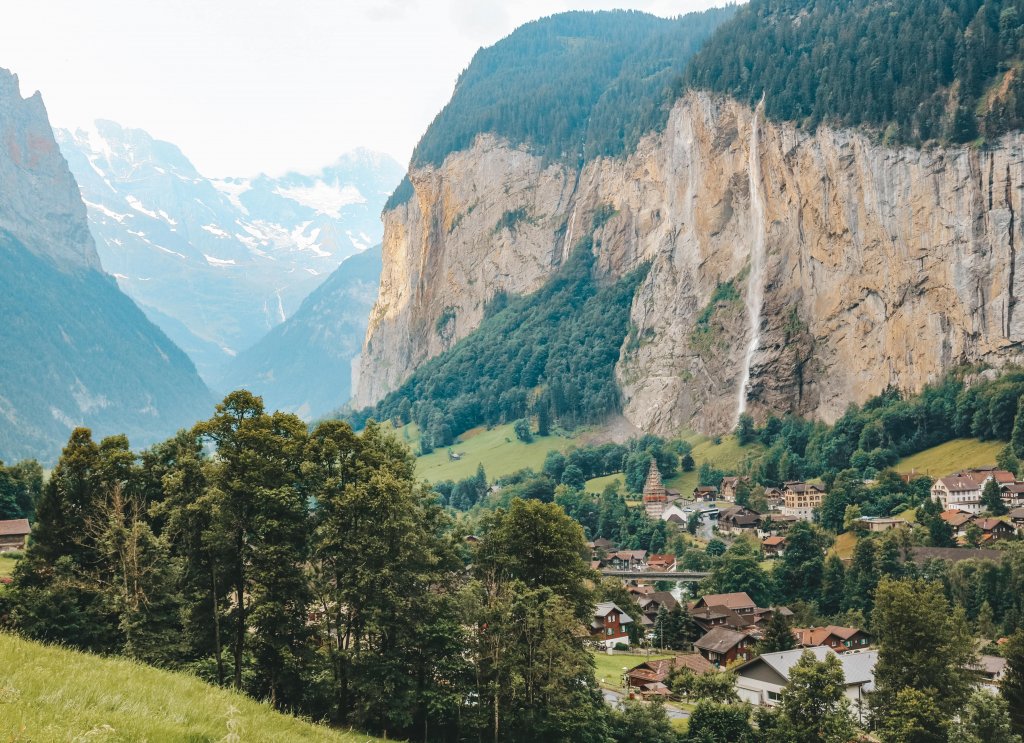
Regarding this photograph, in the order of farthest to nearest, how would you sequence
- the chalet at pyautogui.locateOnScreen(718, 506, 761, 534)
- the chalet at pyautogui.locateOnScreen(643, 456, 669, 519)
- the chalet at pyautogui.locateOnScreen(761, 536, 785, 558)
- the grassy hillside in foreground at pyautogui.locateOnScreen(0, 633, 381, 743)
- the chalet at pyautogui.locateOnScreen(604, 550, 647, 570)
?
the chalet at pyautogui.locateOnScreen(643, 456, 669, 519) < the chalet at pyautogui.locateOnScreen(718, 506, 761, 534) < the chalet at pyautogui.locateOnScreen(604, 550, 647, 570) < the chalet at pyautogui.locateOnScreen(761, 536, 785, 558) < the grassy hillside in foreground at pyautogui.locateOnScreen(0, 633, 381, 743)

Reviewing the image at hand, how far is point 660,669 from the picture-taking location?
197ft

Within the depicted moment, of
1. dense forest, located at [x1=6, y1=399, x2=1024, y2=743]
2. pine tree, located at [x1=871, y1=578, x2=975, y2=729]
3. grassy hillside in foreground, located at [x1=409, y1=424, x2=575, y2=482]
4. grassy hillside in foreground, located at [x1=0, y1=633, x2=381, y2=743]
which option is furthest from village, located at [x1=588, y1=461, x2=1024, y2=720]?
grassy hillside in foreground, located at [x1=409, y1=424, x2=575, y2=482]

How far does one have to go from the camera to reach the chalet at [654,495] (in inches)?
4806

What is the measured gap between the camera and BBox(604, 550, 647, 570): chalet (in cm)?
10269

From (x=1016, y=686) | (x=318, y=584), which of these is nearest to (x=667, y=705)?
(x=1016, y=686)

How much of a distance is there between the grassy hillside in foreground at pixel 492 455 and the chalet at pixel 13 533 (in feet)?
309

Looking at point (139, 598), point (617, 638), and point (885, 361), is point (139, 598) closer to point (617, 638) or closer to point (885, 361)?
point (617, 638)

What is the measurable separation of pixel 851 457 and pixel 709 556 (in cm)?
3059

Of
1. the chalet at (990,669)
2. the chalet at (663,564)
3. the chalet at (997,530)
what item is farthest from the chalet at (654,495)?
the chalet at (990,669)

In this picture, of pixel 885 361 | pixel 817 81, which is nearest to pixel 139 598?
pixel 885 361

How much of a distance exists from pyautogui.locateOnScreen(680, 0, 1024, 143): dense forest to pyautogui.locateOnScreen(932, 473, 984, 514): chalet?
48.6m

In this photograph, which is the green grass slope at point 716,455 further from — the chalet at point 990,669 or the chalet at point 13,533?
the chalet at point 13,533

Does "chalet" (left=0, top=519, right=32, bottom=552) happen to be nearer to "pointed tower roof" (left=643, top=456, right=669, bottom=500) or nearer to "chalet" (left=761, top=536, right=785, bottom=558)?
"chalet" (left=761, top=536, right=785, bottom=558)

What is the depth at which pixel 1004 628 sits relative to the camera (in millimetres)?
63938
